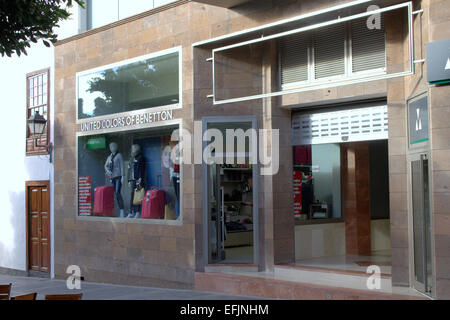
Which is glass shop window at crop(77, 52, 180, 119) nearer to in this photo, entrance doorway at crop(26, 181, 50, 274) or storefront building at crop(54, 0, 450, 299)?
storefront building at crop(54, 0, 450, 299)

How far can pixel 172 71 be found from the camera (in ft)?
38.5

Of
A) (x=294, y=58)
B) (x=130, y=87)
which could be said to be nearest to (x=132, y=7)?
(x=130, y=87)

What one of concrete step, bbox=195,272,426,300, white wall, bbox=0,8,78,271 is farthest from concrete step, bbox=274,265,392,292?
white wall, bbox=0,8,78,271

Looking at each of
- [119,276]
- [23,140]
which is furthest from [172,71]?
[23,140]

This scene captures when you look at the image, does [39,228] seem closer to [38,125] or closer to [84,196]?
[84,196]

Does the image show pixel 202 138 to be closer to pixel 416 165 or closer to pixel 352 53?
pixel 352 53

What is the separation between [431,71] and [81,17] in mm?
9275

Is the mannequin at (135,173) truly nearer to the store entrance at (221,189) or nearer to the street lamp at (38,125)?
the store entrance at (221,189)

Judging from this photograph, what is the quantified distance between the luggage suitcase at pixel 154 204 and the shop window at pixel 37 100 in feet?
14.6

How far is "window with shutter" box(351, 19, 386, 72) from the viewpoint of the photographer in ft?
31.2

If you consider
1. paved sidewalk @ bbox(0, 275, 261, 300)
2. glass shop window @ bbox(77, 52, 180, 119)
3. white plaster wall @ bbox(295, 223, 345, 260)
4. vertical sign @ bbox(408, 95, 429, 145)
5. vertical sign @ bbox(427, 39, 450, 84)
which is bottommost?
paved sidewalk @ bbox(0, 275, 261, 300)

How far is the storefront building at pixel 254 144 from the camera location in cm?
884

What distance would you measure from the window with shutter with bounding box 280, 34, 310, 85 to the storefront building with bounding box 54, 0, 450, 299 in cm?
2

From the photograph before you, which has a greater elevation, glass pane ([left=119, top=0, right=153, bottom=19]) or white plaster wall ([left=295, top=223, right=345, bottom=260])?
glass pane ([left=119, top=0, right=153, bottom=19])
